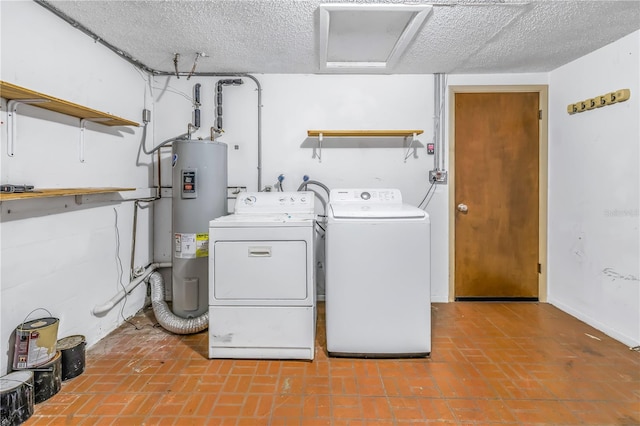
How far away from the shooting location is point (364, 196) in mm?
2941

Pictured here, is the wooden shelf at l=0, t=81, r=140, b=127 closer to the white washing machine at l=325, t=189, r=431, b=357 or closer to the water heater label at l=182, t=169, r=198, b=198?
the water heater label at l=182, t=169, r=198, b=198

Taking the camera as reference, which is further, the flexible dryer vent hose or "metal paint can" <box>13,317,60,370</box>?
the flexible dryer vent hose

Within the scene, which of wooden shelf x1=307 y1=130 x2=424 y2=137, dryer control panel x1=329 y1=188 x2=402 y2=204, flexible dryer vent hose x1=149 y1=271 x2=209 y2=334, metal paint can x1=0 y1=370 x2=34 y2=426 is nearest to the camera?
metal paint can x1=0 y1=370 x2=34 y2=426

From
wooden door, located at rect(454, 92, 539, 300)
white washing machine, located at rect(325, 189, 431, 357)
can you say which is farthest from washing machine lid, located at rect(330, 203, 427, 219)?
wooden door, located at rect(454, 92, 539, 300)

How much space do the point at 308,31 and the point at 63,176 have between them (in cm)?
190

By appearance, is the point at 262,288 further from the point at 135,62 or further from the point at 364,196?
the point at 135,62

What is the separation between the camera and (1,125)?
5.81 feet

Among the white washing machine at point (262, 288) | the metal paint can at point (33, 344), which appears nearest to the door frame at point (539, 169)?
the white washing machine at point (262, 288)

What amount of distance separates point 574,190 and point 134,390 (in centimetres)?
368

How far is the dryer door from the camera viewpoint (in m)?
2.27

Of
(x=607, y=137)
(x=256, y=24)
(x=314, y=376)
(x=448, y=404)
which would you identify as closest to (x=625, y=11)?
(x=607, y=137)

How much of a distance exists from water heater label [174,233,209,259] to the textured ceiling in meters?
1.50

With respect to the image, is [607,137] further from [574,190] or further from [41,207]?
[41,207]

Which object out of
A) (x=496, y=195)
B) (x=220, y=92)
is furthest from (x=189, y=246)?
(x=496, y=195)
